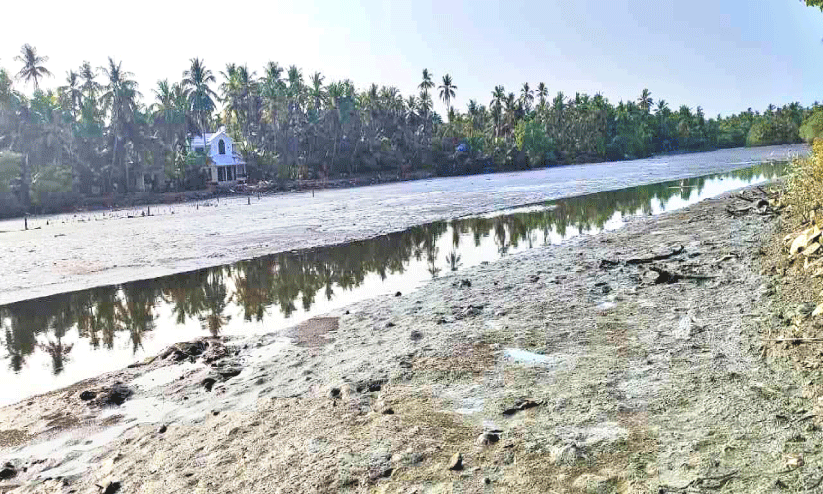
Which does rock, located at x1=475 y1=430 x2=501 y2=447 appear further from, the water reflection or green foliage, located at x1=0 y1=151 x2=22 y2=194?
green foliage, located at x1=0 y1=151 x2=22 y2=194

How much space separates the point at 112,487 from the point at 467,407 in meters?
3.73

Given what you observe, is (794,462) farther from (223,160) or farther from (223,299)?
(223,160)

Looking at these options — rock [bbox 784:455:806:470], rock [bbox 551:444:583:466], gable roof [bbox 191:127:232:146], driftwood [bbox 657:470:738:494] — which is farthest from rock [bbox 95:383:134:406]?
gable roof [bbox 191:127:232:146]

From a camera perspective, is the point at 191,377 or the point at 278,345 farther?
the point at 278,345

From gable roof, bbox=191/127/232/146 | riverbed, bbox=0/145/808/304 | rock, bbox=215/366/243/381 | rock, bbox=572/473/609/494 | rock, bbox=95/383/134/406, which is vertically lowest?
rock, bbox=95/383/134/406

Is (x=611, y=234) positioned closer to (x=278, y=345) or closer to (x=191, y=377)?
(x=278, y=345)

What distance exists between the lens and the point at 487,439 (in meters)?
5.93

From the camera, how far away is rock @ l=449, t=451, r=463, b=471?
544 cm

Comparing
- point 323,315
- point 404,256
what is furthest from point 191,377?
point 404,256

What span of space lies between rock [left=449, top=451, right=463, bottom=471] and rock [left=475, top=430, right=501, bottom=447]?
1.17 ft

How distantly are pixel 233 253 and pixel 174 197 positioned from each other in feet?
155

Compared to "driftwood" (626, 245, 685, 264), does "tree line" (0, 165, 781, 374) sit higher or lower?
lower

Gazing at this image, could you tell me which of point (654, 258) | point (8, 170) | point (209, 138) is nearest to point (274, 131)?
point (209, 138)

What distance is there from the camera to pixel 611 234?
22.8 metres
